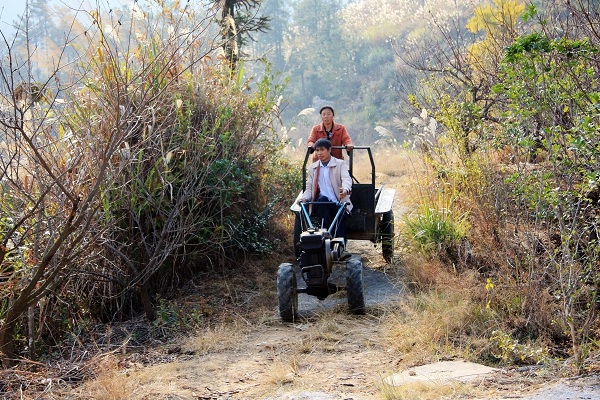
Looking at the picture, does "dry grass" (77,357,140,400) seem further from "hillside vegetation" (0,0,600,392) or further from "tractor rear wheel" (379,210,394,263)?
"tractor rear wheel" (379,210,394,263)

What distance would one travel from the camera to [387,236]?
330 inches

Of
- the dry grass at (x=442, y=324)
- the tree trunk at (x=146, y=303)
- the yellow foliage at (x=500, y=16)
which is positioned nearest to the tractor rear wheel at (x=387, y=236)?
the dry grass at (x=442, y=324)

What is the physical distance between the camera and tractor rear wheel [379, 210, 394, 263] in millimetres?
8344

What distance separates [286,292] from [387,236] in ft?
7.77

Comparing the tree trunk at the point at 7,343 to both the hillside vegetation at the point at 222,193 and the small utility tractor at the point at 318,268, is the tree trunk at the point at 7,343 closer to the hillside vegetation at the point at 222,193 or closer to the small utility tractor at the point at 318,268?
the hillside vegetation at the point at 222,193

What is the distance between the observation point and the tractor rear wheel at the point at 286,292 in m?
6.33

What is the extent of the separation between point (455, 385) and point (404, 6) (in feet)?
133

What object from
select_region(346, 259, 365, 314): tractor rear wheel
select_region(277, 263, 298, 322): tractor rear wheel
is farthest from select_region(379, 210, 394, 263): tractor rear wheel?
select_region(277, 263, 298, 322): tractor rear wheel

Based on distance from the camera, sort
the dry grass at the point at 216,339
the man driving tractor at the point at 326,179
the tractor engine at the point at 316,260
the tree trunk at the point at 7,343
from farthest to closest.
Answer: the man driving tractor at the point at 326,179, the tractor engine at the point at 316,260, the dry grass at the point at 216,339, the tree trunk at the point at 7,343

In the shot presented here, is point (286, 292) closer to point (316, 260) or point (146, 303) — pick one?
point (316, 260)

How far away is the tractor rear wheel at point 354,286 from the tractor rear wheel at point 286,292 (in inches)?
19.8

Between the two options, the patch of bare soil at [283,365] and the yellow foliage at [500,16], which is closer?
the patch of bare soil at [283,365]

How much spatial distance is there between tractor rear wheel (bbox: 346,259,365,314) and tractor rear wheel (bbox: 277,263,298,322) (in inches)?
19.8

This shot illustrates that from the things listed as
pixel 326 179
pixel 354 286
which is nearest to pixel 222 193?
pixel 326 179
